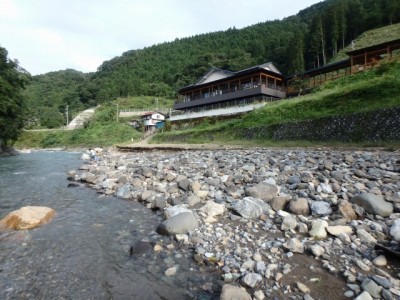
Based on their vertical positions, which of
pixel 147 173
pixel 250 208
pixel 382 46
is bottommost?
pixel 250 208

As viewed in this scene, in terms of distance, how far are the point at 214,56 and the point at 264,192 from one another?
8451 cm

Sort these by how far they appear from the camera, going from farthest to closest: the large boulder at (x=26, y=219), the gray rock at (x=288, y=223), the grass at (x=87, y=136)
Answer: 1. the grass at (x=87, y=136)
2. the large boulder at (x=26, y=219)
3. the gray rock at (x=288, y=223)

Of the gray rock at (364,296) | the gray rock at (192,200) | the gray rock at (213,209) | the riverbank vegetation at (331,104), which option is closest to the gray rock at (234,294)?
the gray rock at (364,296)

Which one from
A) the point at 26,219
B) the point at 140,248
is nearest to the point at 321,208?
the point at 140,248

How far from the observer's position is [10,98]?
29.6m

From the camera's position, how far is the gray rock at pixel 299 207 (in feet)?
20.1

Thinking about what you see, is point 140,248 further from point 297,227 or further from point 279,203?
point 279,203

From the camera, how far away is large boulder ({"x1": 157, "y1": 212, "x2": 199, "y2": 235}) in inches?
231

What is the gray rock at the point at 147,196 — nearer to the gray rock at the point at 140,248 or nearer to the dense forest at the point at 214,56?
the gray rock at the point at 140,248

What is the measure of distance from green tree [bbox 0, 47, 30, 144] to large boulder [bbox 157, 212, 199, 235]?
3044 centimetres

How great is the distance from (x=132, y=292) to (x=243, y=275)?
1.76m

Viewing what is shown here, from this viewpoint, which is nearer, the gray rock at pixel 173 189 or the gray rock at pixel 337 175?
the gray rock at pixel 337 175

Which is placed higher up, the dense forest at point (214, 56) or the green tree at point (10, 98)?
the dense forest at point (214, 56)

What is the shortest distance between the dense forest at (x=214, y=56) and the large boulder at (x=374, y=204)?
4238 cm
